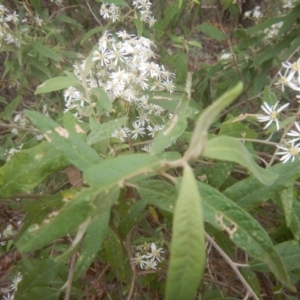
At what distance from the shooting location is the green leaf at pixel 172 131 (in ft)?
3.08

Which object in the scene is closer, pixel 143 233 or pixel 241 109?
pixel 143 233

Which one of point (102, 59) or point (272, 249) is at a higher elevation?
point (102, 59)

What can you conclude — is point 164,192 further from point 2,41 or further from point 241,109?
point 241,109

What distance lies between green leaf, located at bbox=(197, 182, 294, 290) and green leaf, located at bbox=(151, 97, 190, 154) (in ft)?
0.53

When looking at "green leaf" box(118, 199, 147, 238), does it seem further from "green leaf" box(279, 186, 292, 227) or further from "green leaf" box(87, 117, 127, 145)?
"green leaf" box(279, 186, 292, 227)

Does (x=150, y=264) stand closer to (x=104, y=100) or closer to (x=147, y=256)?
(x=147, y=256)

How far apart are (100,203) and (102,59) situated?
87 centimetres

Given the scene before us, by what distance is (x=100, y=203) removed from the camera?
0.86 metres

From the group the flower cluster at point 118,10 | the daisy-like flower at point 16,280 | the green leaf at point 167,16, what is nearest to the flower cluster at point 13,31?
the flower cluster at point 118,10

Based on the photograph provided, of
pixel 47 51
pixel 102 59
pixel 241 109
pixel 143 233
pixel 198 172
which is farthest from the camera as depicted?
pixel 241 109

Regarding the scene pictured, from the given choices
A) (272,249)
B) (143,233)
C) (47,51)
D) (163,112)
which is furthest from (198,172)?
(47,51)

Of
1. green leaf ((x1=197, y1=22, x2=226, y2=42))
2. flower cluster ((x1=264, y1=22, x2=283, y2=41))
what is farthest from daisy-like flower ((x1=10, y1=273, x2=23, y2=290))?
flower cluster ((x1=264, y1=22, x2=283, y2=41))

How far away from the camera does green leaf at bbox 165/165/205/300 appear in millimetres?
672

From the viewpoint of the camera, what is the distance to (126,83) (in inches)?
60.5
